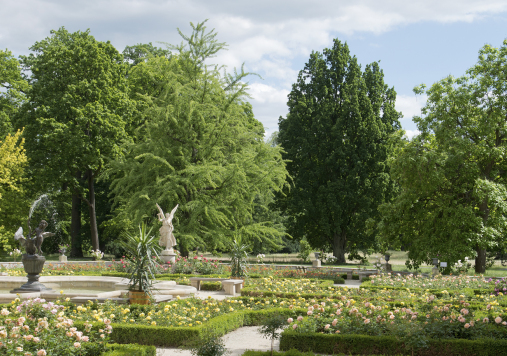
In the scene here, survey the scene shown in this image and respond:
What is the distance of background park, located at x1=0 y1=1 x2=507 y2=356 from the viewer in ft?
50.9

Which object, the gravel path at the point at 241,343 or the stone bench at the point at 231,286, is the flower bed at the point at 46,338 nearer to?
the gravel path at the point at 241,343

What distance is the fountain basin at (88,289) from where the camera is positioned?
31.9 ft

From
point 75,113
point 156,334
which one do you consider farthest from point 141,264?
point 75,113

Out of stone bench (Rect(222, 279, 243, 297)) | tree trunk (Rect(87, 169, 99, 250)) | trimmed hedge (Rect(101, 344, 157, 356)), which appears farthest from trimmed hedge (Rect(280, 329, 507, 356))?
tree trunk (Rect(87, 169, 99, 250))

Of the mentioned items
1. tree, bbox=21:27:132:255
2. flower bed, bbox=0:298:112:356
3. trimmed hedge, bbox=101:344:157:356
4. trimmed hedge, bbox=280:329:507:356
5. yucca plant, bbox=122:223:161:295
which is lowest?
trimmed hedge, bbox=280:329:507:356

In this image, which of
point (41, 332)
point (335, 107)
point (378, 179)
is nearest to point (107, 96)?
point (335, 107)

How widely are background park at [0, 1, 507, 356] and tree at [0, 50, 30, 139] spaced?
0.37 feet

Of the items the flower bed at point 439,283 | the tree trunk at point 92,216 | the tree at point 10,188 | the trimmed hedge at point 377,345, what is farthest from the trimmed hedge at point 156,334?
the tree trunk at point 92,216

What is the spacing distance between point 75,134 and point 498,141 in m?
20.4

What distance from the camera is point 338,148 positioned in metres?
26.6

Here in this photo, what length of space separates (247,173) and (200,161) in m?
2.49

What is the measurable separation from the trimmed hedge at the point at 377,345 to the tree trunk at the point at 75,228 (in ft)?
80.3

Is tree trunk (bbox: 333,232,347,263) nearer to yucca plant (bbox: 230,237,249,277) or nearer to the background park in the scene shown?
the background park

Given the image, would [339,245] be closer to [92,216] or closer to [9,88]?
[92,216]
